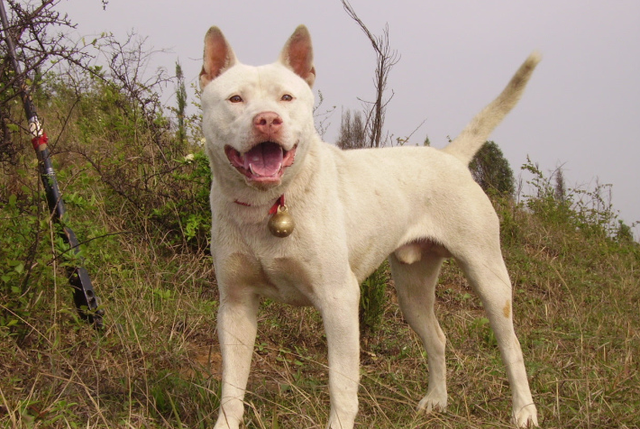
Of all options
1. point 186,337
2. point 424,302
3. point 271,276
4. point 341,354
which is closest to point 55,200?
point 186,337

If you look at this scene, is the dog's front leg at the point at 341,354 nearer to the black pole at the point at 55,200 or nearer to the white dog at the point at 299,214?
the white dog at the point at 299,214

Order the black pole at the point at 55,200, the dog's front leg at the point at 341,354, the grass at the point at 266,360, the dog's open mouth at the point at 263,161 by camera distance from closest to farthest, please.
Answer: the dog's open mouth at the point at 263,161 → the dog's front leg at the point at 341,354 → the grass at the point at 266,360 → the black pole at the point at 55,200

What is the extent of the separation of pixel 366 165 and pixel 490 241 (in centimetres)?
91

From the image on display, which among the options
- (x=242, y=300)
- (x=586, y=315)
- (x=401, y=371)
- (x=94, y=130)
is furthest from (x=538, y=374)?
(x=94, y=130)

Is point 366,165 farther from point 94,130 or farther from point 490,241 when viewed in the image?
point 94,130

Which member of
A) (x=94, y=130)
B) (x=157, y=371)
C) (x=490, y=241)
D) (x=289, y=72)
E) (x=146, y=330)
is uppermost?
(x=94, y=130)

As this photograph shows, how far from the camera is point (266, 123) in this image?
8.48 ft

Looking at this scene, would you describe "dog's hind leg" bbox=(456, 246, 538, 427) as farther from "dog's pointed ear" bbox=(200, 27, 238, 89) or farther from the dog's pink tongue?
"dog's pointed ear" bbox=(200, 27, 238, 89)

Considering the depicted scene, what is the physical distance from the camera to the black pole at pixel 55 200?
12.7 feet

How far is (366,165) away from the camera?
11.8 feet

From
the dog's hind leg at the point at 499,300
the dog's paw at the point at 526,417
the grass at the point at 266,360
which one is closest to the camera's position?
the grass at the point at 266,360

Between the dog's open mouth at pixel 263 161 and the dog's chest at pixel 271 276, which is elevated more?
the dog's open mouth at pixel 263 161

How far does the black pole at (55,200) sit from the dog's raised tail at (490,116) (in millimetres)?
2502

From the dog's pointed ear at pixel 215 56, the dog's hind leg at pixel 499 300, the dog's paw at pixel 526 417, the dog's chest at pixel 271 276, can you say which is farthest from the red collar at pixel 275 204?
the dog's paw at pixel 526 417
